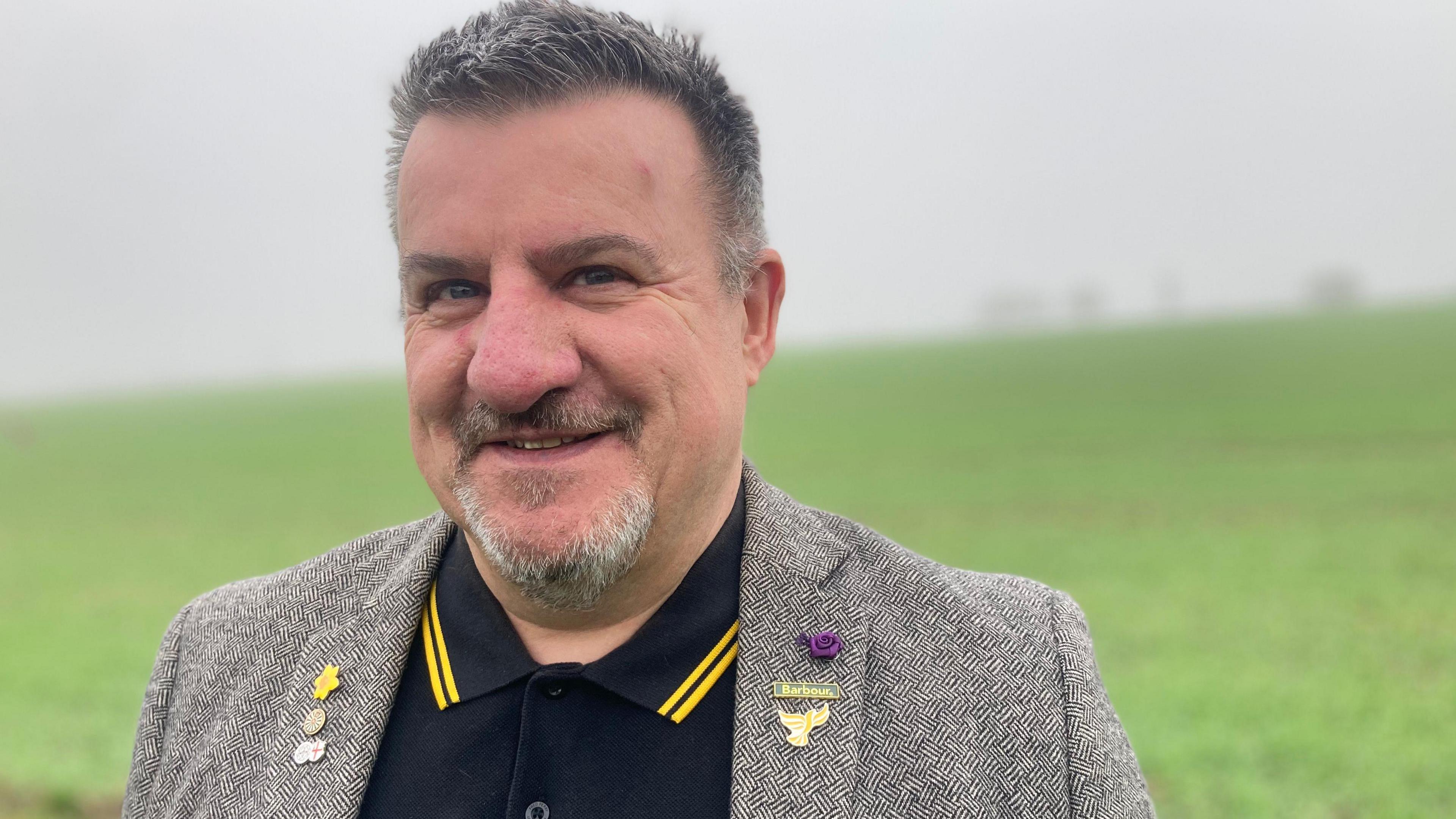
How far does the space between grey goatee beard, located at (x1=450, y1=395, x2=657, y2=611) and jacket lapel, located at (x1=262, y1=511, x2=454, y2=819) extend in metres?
0.41

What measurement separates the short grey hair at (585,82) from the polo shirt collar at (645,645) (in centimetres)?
63

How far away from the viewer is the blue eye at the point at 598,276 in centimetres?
187

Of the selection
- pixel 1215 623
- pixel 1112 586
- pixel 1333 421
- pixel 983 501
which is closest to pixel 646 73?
pixel 1215 623

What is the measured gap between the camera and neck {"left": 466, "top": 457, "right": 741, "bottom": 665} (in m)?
1.96

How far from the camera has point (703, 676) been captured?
1.95m

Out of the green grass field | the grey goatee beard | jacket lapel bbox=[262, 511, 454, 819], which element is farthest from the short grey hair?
the green grass field

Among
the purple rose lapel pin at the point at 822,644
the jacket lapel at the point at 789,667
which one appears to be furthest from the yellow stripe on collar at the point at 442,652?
the purple rose lapel pin at the point at 822,644

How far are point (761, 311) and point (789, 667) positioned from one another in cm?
82

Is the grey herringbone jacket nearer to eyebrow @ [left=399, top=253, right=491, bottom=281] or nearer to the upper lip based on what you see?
the upper lip

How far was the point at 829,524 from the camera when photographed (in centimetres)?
229

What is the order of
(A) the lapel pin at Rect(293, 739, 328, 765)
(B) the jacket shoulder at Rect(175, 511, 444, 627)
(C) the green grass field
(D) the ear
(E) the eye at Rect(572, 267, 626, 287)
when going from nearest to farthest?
(E) the eye at Rect(572, 267, 626, 287) < (A) the lapel pin at Rect(293, 739, 328, 765) < (D) the ear < (B) the jacket shoulder at Rect(175, 511, 444, 627) < (C) the green grass field

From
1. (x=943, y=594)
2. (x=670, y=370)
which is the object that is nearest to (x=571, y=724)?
(x=670, y=370)

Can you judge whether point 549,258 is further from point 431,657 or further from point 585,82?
point 431,657

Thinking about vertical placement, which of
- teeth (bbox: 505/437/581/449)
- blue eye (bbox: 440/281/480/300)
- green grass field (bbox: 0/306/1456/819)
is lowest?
green grass field (bbox: 0/306/1456/819)
